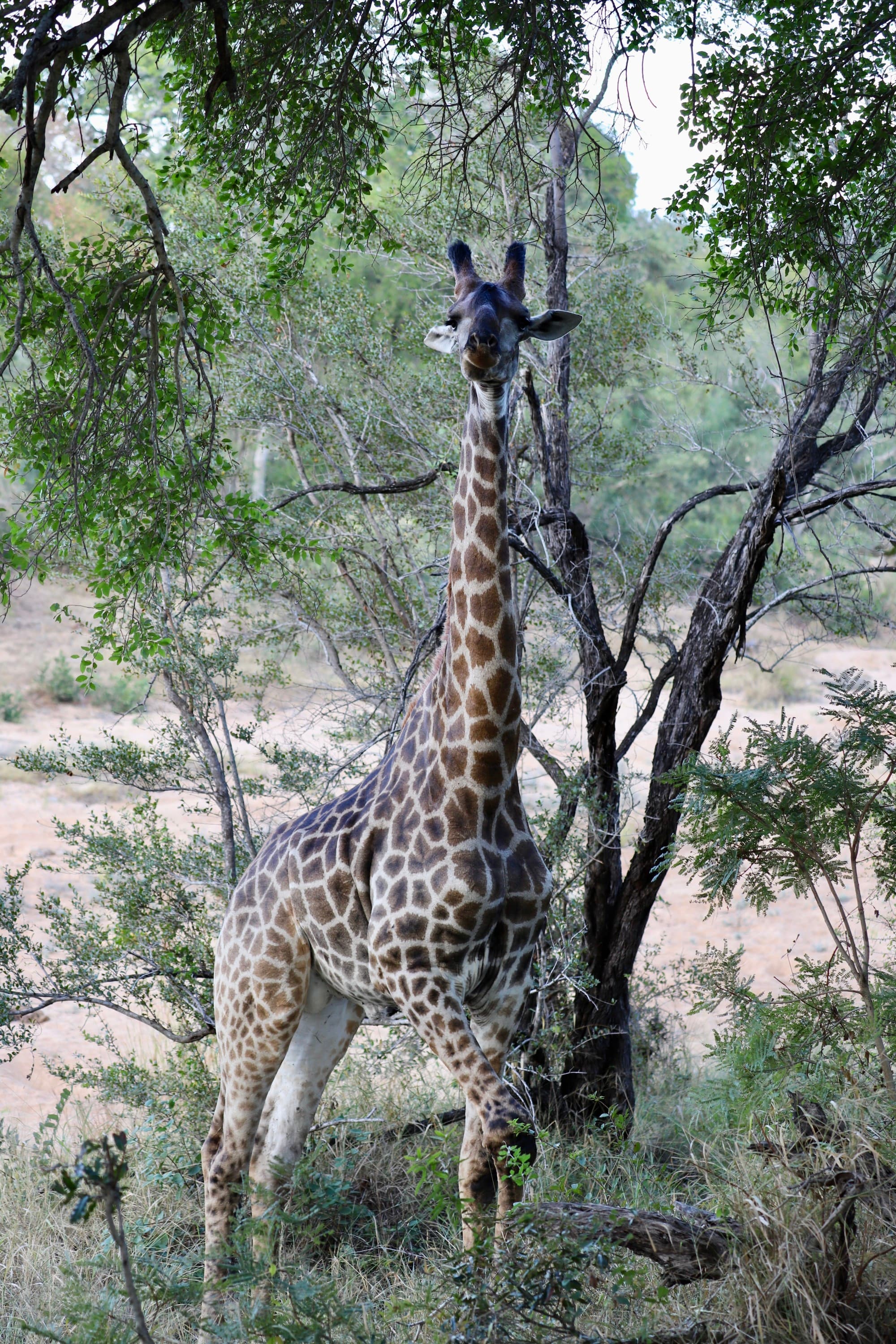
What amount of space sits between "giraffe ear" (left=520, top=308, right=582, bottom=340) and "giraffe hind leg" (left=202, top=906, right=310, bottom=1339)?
233 centimetres

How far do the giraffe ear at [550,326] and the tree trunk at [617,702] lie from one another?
2138 mm

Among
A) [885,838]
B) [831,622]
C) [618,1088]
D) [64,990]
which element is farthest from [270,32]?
[831,622]

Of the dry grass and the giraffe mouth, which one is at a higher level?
the giraffe mouth

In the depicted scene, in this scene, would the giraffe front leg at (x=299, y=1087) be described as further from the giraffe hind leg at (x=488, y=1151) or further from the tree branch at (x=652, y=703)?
the tree branch at (x=652, y=703)

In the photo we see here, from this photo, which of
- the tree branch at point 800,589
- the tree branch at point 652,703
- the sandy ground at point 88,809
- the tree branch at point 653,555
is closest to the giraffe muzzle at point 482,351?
the sandy ground at point 88,809

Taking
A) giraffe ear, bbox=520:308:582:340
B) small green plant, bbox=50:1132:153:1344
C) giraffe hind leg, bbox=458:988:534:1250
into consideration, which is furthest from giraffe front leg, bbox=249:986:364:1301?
giraffe ear, bbox=520:308:582:340

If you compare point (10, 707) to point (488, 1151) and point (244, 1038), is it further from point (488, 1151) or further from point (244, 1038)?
point (488, 1151)

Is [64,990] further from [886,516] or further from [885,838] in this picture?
[886,516]

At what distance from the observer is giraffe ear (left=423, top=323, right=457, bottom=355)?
12.9 feet

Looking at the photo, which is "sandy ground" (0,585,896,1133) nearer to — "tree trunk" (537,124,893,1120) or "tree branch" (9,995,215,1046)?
"tree branch" (9,995,215,1046)

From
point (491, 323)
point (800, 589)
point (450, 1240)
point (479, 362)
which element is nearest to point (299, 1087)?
point (450, 1240)

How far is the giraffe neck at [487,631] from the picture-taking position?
3934 millimetres

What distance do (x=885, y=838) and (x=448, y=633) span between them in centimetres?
A: 183

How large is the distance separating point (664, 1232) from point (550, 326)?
9.23ft
